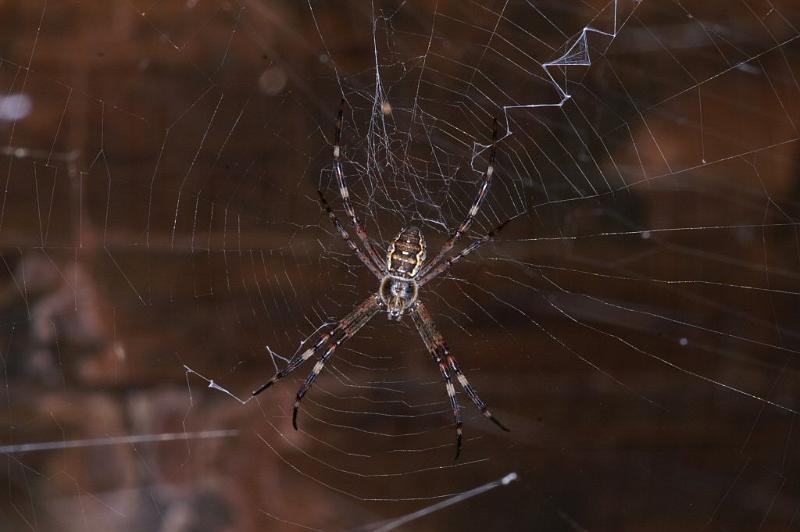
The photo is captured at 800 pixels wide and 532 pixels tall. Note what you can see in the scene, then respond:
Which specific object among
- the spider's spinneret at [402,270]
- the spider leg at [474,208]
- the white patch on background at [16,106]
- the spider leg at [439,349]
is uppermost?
the white patch on background at [16,106]

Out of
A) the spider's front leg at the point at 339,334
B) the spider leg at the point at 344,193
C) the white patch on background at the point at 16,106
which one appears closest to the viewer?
the spider leg at the point at 344,193

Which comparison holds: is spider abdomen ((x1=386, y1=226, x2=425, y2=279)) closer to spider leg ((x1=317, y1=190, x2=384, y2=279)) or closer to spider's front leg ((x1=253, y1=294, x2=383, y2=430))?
spider leg ((x1=317, y1=190, x2=384, y2=279))

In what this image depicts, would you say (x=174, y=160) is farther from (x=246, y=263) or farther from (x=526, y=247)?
(x=526, y=247)

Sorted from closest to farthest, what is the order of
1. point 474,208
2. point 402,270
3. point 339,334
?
point 474,208
point 402,270
point 339,334

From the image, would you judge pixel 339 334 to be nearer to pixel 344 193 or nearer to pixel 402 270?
pixel 402 270

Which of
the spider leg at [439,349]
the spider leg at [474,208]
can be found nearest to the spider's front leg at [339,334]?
the spider leg at [439,349]

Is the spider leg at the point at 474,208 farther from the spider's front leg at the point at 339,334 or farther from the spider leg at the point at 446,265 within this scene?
the spider's front leg at the point at 339,334

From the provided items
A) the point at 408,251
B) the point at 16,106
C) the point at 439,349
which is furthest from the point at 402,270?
the point at 16,106

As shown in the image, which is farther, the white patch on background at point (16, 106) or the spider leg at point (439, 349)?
the white patch on background at point (16, 106)

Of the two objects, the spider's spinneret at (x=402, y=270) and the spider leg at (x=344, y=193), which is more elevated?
the spider leg at (x=344, y=193)
